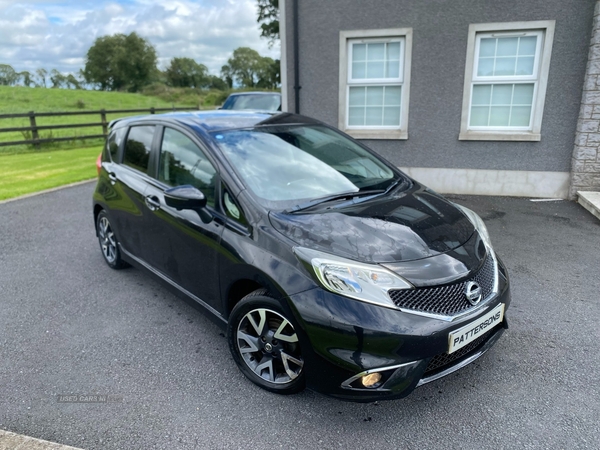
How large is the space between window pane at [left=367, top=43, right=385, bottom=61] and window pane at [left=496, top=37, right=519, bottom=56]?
6.20ft

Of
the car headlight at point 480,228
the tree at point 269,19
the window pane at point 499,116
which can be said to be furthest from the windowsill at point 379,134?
the tree at point 269,19

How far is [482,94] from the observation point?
7.29 meters

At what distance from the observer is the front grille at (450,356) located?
7.43 feet

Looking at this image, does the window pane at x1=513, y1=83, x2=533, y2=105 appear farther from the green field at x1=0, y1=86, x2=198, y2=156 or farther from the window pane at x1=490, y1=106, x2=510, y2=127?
the green field at x1=0, y1=86, x2=198, y2=156

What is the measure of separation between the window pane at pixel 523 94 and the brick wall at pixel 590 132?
0.75 metres

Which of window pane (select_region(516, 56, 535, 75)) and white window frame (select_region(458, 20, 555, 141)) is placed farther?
window pane (select_region(516, 56, 535, 75))

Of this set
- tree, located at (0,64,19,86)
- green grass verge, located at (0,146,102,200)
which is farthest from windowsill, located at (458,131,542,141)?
tree, located at (0,64,19,86)

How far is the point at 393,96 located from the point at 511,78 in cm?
194

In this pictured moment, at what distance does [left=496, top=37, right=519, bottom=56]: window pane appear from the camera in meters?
6.93

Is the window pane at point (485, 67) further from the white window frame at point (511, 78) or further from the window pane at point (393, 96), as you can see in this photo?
the window pane at point (393, 96)

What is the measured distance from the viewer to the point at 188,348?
124 inches

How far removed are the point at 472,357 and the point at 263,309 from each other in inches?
48.9

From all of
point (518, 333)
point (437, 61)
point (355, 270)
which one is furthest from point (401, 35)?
point (355, 270)

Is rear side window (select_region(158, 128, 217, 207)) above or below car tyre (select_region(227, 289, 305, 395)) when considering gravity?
above
